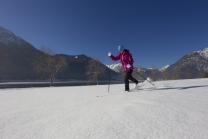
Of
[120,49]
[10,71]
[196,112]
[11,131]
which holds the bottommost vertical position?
[11,131]

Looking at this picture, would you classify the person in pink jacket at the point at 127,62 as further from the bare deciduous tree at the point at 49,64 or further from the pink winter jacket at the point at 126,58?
the bare deciduous tree at the point at 49,64

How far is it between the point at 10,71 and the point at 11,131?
165 meters

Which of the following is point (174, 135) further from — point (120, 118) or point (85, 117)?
point (85, 117)

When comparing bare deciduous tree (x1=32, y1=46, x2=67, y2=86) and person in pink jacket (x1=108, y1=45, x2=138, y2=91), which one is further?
bare deciduous tree (x1=32, y1=46, x2=67, y2=86)

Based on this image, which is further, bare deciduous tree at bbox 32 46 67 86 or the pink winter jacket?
bare deciduous tree at bbox 32 46 67 86

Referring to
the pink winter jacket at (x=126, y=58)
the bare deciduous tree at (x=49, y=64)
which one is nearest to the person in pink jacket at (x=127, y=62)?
the pink winter jacket at (x=126, y=58)

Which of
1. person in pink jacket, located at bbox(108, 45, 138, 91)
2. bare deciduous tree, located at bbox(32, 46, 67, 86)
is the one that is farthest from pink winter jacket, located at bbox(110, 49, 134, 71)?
bare deciduous tree, located at bbox(32, 46, 67, 86)

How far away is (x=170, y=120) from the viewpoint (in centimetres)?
156

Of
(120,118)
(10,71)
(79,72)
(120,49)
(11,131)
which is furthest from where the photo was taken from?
(79,72)

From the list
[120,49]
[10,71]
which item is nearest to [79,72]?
[10,71]

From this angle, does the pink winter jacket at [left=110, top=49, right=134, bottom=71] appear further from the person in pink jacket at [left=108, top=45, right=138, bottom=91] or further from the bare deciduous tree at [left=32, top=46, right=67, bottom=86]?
the bare deciduous tree at [left=32, top=46, right=67, bottom=86]

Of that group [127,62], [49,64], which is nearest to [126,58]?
[127,62]

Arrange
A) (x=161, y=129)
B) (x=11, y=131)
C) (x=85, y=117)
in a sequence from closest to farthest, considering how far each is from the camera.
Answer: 1. (x=161, y=129)
2. (x=11, y=131)
3. (x=85, y=117)

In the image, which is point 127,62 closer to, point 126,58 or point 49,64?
point 126,58
